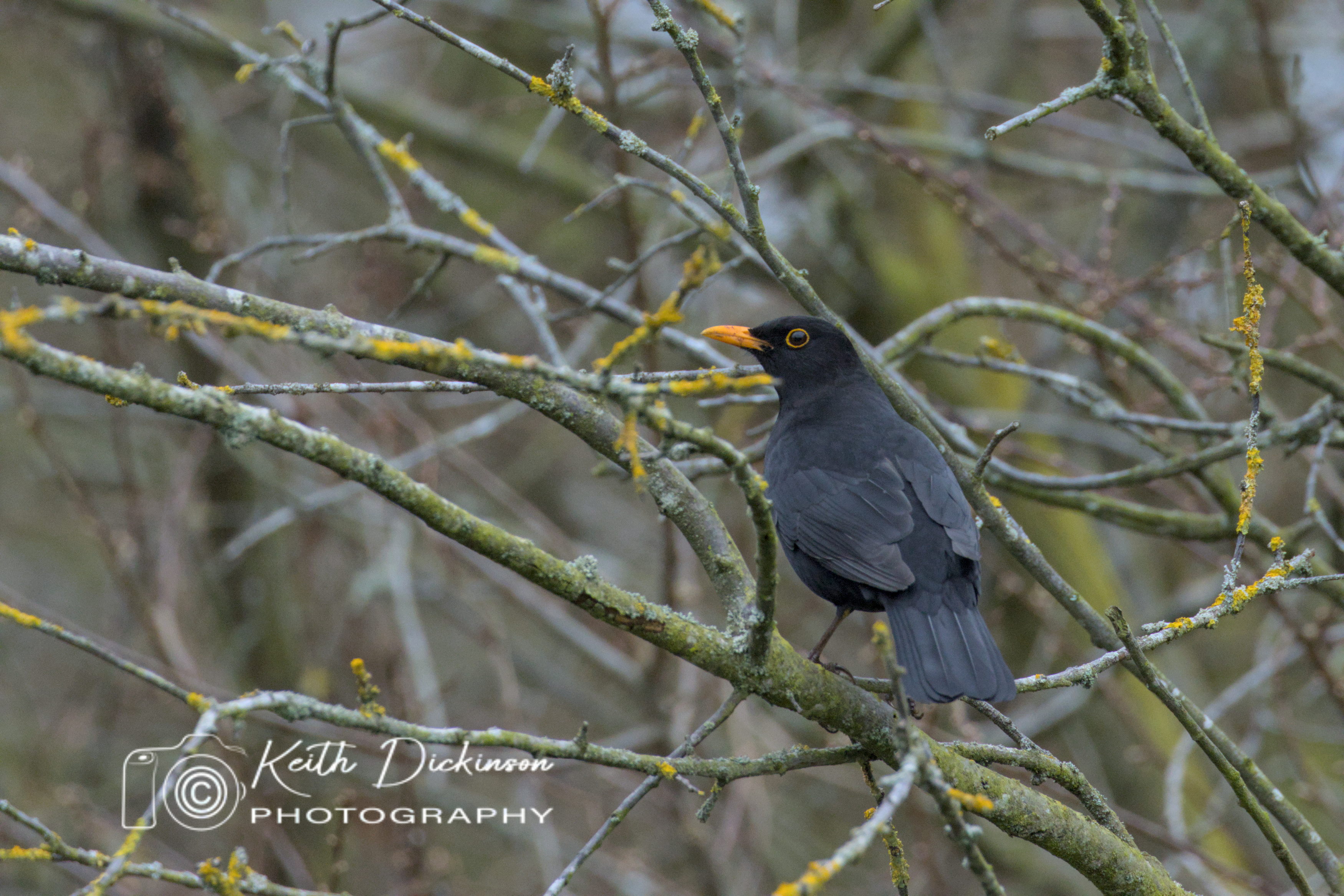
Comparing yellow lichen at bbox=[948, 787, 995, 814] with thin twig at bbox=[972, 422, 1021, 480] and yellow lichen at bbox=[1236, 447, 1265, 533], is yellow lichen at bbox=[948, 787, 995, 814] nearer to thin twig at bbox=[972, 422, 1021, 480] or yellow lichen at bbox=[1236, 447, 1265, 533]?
thin twig at bbox=[972, 422, 1021, 480]

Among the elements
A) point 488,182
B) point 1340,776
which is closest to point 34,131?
point 488,182

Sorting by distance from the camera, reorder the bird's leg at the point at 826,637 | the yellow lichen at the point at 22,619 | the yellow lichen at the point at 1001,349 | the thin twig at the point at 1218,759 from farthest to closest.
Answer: the yellow lichen at the point at 1001,349 < the bird's leg at the point at 826,637 < the thin twig at the point at 1218,759 < the yellow lichen at the point at 22,619

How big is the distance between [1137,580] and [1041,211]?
3.21 metres

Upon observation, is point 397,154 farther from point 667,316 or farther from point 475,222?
point 667,316

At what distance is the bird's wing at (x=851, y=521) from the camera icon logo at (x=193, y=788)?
222cm

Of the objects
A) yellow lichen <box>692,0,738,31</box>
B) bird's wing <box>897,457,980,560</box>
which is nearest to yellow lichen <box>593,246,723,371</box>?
yellow lichen <box>692,0,738,31</box>

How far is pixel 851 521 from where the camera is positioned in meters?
4.01

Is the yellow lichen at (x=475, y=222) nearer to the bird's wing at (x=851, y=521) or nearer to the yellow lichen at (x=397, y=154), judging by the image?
the yellow lichen at (x=397, y=154)

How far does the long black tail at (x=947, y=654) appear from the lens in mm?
3166

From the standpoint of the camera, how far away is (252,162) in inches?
344

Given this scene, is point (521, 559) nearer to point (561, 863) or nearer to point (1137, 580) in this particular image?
point (561, 863)

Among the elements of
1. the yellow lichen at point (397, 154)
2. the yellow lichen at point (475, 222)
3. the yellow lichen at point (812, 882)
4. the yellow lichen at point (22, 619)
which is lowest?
the yellow lichen at point (22, 619)

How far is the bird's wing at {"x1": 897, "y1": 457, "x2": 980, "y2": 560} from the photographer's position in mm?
3832

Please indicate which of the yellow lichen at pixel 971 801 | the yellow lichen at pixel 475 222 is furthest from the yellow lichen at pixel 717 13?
the yellow lichen at pixel 971 801
